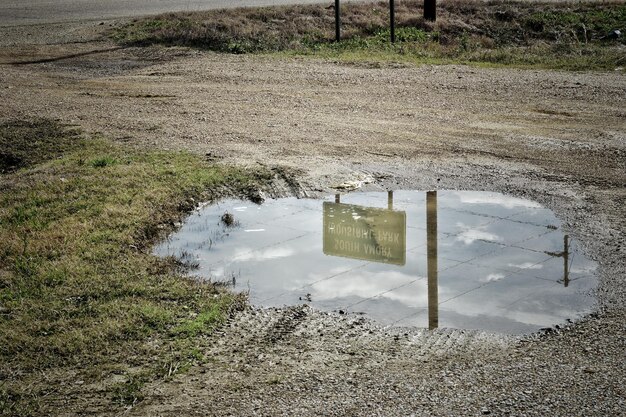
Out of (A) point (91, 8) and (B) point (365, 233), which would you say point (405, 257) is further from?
(A) point (91, 8)

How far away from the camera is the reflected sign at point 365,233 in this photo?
8047mm

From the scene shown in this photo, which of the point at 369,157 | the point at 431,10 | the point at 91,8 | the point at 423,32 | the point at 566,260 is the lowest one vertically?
the point at 566,260

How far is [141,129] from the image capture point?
12477 millimetres

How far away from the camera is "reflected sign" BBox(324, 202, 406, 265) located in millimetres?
8047

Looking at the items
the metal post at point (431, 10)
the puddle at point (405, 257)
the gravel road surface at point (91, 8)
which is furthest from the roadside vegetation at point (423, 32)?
the puddle at point (405, 257)

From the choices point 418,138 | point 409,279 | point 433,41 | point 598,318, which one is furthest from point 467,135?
point 433,41

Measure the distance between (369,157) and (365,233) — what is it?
2.36m

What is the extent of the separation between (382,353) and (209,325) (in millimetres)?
1330

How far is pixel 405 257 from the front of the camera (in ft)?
26.0

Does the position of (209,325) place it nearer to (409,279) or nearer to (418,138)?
(409,279)

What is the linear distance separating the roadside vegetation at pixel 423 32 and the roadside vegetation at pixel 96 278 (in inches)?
312

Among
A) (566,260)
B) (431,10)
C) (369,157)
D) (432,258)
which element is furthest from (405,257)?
(431,10)

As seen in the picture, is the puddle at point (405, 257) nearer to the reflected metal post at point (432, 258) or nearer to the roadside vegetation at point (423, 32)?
the reflected metal post at point (432, 258)

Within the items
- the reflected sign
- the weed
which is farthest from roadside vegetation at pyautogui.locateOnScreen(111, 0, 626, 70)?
the reflected sign
